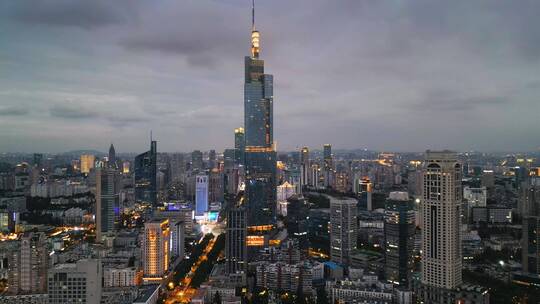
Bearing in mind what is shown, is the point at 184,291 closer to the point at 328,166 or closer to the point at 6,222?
the point at 6,222

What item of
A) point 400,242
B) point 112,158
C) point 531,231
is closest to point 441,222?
point 400,242

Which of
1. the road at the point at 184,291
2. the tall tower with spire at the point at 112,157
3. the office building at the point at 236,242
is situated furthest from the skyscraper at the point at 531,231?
the tall tower with spire at the point at 112,157

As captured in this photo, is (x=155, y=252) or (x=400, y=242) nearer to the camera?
(x=400, y=242)

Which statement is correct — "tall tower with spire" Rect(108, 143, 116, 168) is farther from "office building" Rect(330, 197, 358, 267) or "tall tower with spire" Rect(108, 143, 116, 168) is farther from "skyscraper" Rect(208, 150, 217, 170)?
"office building" Rect(330, 197, 358, 267)

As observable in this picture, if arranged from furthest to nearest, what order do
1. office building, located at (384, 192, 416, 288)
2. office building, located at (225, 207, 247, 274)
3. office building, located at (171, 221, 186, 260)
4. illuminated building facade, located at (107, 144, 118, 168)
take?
1. illuminated building facade, located at (107, 144, 118, 168)
2. office building, located at (171, 221, 186, 260)
3. office building, located at (225, 207, 247, 274)
4. office building, located at (384, 192, 416, 288)

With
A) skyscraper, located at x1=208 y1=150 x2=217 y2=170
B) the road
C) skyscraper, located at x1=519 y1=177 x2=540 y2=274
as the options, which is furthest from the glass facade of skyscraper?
skyscraper, located at x1=208 y1=150 x2=217 y2=170

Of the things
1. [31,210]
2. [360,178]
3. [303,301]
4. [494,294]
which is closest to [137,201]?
[31,210]
